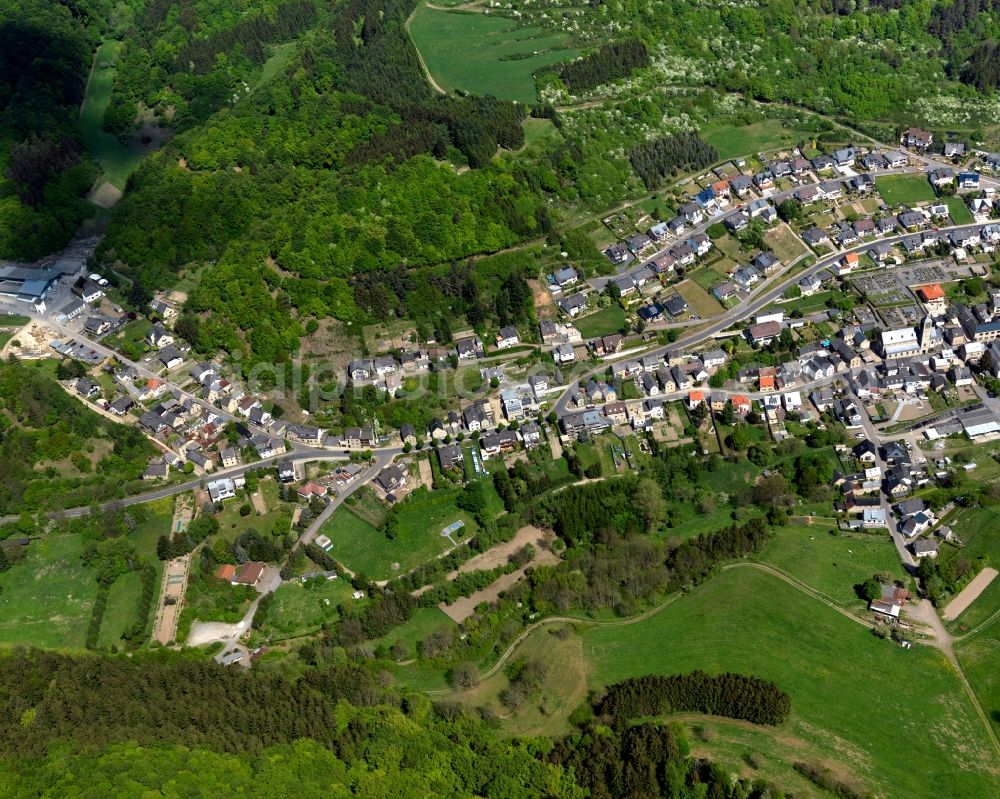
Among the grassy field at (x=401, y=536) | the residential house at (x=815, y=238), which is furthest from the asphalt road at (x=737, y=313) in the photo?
the grassy field at (x=401, y=536)

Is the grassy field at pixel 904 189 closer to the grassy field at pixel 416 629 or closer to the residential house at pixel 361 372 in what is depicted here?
the residential house at pixel 361 372

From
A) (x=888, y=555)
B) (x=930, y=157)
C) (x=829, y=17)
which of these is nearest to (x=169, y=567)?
(x=888, y=555)

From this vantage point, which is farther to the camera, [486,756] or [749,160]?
[749,160]

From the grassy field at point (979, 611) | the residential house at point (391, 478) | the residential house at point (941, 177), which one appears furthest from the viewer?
the residential house at point (941, 177)

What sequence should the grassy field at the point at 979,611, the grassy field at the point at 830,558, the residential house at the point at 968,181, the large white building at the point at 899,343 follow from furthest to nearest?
the residential house at the point at 968,181
the large white building at the point at 899,343
the grassy field at the point at 830,558
the grassy field at the point at 979,611

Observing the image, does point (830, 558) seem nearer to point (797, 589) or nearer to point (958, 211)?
point (797, 589)

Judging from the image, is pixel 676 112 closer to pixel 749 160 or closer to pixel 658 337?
pixel 749 160
